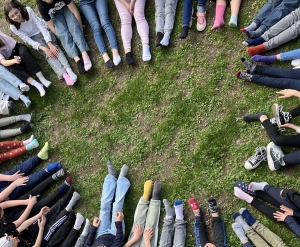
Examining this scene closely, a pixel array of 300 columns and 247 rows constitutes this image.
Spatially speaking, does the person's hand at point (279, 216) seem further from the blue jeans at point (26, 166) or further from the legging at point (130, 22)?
the blue jeans at point (26, 166)

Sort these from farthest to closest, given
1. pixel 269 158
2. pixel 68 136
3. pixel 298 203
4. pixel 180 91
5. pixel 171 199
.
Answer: pixel 68 136, pixel 180 91, pixel 171 199, pixel 269 158, pixel 298 203

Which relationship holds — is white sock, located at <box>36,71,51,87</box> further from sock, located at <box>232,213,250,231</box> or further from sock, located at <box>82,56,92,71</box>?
sock, located at <box>232,213,250,231</box>

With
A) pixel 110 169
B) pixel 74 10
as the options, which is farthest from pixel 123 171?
pixel 74 10

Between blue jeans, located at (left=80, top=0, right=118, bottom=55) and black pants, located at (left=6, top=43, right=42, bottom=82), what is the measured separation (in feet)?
4.63

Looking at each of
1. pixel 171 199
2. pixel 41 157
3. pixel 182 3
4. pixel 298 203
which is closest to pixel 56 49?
pixel 41 157

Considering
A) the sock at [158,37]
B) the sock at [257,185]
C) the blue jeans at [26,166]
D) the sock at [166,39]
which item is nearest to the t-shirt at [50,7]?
the sock at [158,37]

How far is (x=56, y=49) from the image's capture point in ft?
25.8

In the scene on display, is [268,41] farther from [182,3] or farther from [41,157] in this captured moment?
[41,157]

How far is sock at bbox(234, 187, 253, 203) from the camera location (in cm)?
609

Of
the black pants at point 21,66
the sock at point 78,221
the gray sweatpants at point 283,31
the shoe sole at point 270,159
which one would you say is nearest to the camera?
the shoe sole at point 270,159

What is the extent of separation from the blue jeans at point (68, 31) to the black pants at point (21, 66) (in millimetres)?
744

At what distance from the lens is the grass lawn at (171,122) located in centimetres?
643

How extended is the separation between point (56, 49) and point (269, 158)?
187 inches

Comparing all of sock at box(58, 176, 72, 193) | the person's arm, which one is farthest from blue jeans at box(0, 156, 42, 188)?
the person's arm
